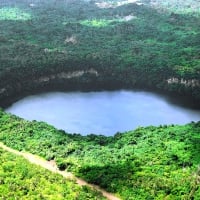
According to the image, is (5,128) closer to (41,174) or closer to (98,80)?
(41,174)

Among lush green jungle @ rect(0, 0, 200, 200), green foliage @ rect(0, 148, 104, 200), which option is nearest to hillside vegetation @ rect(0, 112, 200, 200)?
lush green jungle @ rect(0, 0, 200, 200)

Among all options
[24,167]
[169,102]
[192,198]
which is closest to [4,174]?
[24,167]

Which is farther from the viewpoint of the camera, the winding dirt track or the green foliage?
the winding dirt track

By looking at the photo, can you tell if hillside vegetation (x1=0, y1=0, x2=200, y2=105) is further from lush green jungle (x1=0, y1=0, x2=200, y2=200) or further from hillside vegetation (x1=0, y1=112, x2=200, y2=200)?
hillside vegetation (x1=0, y1=112, x2=200, y2=200)

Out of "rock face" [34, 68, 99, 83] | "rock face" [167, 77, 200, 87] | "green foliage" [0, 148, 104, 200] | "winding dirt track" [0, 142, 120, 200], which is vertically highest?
"green foliage" [0, 148, 104, 200]

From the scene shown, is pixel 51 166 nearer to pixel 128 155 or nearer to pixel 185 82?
pixel 128 155

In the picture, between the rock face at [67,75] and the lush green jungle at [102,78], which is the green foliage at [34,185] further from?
the rock face at [67,75]

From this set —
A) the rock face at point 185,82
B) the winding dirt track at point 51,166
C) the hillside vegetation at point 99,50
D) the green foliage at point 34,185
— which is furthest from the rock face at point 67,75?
the green foliage at point 34,185
